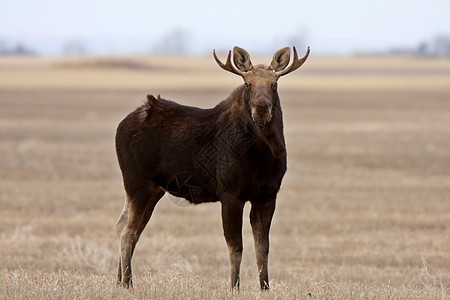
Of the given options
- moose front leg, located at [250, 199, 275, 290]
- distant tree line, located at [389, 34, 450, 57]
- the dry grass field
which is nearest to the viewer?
moose front leg, located at [250, 199, 275, 290]

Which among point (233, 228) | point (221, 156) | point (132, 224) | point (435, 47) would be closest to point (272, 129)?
point (221, 156)

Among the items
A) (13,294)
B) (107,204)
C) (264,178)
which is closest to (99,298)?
(13,294)

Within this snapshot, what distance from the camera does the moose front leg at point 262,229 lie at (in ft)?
21.4

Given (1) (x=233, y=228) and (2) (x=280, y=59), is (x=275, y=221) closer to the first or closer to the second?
(1) (x=233, y=228)

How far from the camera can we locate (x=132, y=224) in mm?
7070

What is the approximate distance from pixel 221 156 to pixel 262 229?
2.53 feet

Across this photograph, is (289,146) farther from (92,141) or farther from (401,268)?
(401,268)

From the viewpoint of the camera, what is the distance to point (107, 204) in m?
15.0

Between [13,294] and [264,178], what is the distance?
239 centimetres

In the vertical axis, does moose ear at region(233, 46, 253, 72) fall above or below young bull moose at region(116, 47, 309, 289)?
above

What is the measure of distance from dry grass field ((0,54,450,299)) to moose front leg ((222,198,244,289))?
0.27 m

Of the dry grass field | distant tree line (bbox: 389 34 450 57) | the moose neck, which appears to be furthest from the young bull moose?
distant tree line (bbox: 389 34 450 57)

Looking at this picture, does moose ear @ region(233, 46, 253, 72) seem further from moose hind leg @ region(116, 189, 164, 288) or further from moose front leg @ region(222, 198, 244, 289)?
moose hind leg @ region(116, 189, 164, 288)

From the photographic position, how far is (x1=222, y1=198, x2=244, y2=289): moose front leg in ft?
20.9
